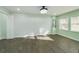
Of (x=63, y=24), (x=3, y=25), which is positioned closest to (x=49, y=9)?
(x=63, y=24)

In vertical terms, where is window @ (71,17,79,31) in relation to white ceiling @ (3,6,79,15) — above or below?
below

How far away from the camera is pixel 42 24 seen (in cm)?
194

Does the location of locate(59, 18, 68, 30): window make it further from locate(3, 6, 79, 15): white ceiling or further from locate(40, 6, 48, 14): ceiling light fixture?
locate(40, 6, 48, 14): ceiling light fixture

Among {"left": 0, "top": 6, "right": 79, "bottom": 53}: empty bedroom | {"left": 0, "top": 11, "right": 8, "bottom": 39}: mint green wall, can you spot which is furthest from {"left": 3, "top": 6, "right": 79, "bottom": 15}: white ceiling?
{"left": 0, "top": 11, "right": 8, "bottom": 39}: mint green wall

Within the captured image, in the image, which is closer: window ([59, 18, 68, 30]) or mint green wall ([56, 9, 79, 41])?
mint green wall ([56, 9, 79, 41])

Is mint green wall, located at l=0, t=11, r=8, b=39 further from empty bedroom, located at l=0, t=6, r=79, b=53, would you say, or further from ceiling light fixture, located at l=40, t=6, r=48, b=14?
ceiling light fixture, located at l=40, t=6, r=48, b=14

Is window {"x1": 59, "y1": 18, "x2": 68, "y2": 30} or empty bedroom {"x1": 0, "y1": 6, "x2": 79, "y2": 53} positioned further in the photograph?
window {"x1": 59, "y1": 18, "x2": 68, "y2": 30}

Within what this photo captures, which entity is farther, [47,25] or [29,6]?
[47,25]

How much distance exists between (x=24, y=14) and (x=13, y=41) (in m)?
0.56

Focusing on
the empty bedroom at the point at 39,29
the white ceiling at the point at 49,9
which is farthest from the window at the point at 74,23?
the white ceiling at the point at 49,9

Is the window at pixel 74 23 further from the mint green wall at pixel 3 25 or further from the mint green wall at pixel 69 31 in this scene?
the mint green wall at pixel 3 25

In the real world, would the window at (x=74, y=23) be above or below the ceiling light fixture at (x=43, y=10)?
below
